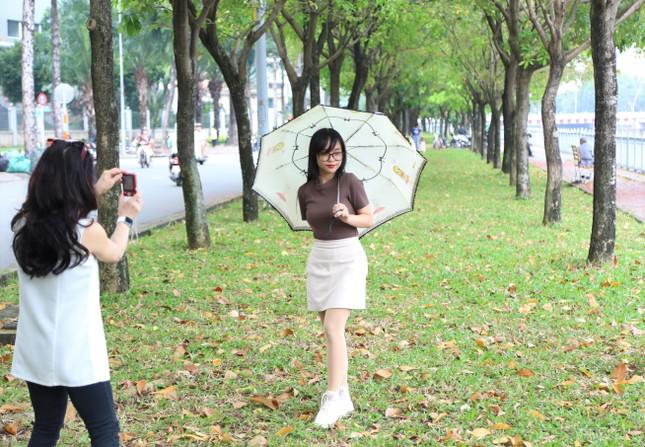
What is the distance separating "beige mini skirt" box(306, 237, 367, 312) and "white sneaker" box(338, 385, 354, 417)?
1.60ft

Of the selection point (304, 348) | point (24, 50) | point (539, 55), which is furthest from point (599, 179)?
point (24, 50)

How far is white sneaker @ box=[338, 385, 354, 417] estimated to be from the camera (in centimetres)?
541

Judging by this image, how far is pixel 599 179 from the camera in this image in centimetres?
987

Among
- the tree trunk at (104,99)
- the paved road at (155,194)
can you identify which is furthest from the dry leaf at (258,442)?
the paved road at (155,194)

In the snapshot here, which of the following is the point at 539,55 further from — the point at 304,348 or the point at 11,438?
the point at 11,438

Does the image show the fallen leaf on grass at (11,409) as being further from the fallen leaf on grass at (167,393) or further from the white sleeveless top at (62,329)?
the white sleeveless top at (62,329)

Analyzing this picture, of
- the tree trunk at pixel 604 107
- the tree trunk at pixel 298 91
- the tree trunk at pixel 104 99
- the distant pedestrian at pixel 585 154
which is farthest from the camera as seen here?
the distant pedestrian at pixel 585 154

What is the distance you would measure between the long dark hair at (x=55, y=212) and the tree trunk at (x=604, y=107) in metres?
Result: 7.12

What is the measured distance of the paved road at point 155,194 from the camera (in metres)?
15.9

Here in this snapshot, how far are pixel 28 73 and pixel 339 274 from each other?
28.7m

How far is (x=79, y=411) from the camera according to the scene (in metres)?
3.80

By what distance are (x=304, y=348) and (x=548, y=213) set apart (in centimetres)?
863

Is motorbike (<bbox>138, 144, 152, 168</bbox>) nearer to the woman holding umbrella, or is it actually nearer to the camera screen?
the woman holding umbrella

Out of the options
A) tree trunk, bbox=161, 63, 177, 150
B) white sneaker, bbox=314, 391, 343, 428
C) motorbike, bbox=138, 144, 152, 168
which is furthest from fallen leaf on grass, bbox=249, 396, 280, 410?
tree trunk, bbox=161, 63, 177, 150
